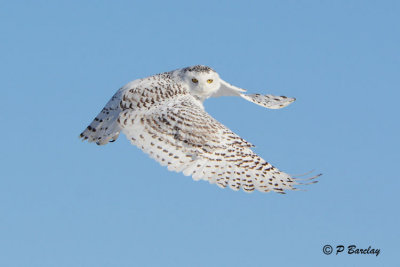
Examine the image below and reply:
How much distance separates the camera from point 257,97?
16375mm

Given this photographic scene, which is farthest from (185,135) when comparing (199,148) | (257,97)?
(257,97)

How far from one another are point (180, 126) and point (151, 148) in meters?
0.60

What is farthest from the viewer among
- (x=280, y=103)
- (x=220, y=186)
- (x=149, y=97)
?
(x=280, y=103)

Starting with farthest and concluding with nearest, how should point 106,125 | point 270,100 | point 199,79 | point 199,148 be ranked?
point 270,100
point 199,79
point 106,125
point 199,148

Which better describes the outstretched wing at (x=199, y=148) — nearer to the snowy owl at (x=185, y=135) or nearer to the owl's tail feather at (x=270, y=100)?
the snowy owl at (x=185, y=135)

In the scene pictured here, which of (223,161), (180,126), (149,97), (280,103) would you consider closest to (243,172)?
(223,161)

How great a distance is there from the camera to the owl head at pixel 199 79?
1443cm

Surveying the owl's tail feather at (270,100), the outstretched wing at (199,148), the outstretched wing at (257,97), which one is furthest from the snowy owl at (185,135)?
the owl's tail feather at (270,100)

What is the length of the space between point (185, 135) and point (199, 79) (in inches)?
71.0

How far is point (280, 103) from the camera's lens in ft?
53.2

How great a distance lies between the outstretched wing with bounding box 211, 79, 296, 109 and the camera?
49.6 feet

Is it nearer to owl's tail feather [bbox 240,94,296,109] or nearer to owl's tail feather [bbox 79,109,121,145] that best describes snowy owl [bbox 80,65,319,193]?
owl's tail feather [bbox 79,109,121,145]

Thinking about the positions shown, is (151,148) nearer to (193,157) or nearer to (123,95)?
(193,157)

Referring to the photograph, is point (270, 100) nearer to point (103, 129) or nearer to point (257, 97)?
point (257, 97)
